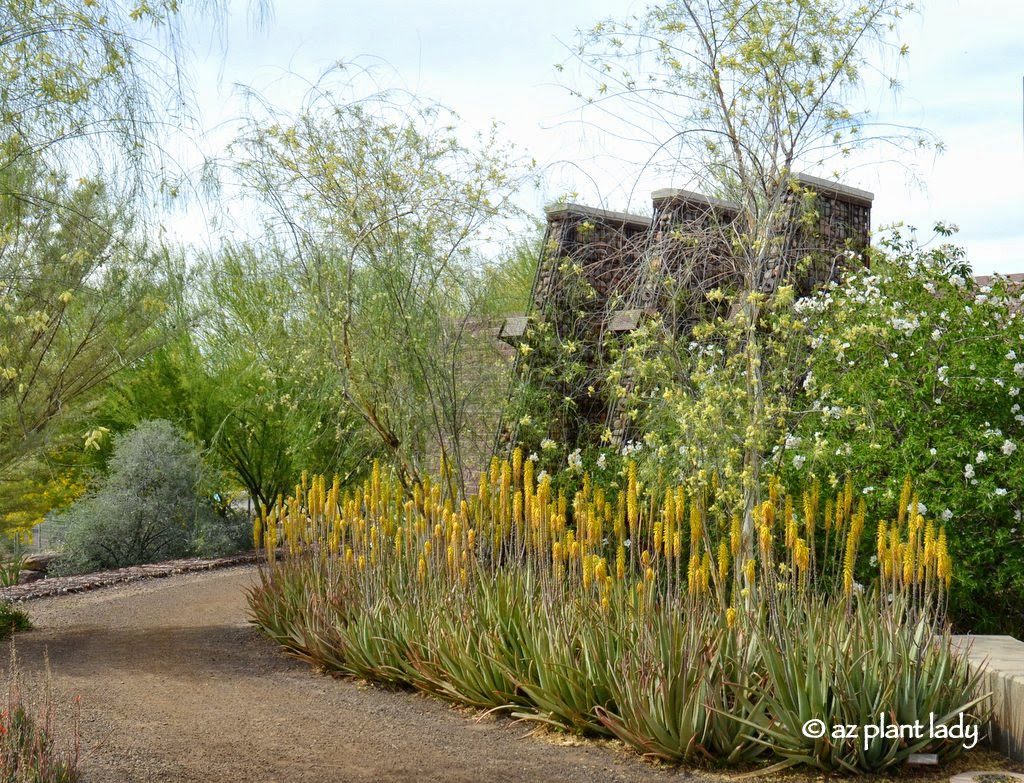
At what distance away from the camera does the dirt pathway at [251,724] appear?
4555 mm

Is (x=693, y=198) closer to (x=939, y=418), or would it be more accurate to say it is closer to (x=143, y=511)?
(x=939, y=418)

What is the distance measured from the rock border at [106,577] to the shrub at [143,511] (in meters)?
0.50

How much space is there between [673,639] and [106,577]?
746 cm

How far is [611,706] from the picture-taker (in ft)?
16.5

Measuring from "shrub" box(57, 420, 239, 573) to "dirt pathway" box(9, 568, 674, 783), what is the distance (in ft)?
12.0

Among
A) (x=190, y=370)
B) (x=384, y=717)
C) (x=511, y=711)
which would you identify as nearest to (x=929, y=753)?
(x=511, y=711)

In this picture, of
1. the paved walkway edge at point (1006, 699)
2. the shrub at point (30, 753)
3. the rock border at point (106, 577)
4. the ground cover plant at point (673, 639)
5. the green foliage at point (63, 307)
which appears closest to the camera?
the shrub at point (30, 753)

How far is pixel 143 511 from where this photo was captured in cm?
1164

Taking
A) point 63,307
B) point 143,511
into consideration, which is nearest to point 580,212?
point 63,307

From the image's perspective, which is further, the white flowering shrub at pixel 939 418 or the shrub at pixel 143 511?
the shrub at pixel 143 511

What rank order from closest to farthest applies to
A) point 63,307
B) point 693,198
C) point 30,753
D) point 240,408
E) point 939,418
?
1. point 30,753
2. point 939,418
3. point 693,198
4. point 63,307
5. point 240,408

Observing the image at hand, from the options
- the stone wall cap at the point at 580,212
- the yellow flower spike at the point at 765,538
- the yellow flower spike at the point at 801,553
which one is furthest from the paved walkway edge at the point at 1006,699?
the stone wall cap at the point at 580,212

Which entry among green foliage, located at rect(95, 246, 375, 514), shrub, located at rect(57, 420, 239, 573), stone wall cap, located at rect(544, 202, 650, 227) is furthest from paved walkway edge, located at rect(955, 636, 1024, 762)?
shrub, located at rect(57, 420, 239, 573)

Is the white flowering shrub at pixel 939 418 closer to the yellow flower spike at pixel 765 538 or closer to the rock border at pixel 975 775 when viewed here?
the yellow flower spike at pixel 765 538
